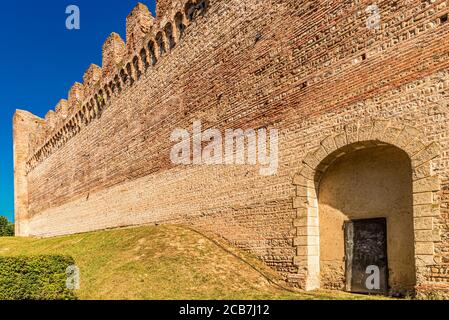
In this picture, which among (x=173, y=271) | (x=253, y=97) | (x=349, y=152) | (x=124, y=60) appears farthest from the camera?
(x=124, y=60)

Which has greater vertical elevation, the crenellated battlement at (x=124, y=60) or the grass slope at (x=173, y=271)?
the crenellated battlement at (x=124, y=60)

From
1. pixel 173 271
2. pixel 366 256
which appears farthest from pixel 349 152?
pixel 173 271

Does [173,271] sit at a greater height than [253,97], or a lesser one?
lesser

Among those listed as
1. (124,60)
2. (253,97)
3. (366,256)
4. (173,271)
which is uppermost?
(124,60)

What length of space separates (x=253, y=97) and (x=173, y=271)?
5.27 m

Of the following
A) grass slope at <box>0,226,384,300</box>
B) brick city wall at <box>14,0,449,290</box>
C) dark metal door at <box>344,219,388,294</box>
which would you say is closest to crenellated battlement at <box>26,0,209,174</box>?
brick city wall at <box>14,0,449,290</box>

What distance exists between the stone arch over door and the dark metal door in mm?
826

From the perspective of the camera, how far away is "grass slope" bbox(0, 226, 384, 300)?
870 cm

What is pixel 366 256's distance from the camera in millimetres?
8727

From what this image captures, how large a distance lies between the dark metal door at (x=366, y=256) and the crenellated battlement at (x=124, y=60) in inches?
358

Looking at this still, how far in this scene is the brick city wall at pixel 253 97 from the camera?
24.9 ft

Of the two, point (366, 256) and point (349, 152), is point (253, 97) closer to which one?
point (349, 152)

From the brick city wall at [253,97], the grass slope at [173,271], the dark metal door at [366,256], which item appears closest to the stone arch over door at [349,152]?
the brick city wall at [253,97]

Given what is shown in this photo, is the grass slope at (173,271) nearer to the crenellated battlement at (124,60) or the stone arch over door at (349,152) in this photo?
the stone arch over door at (349,152)
